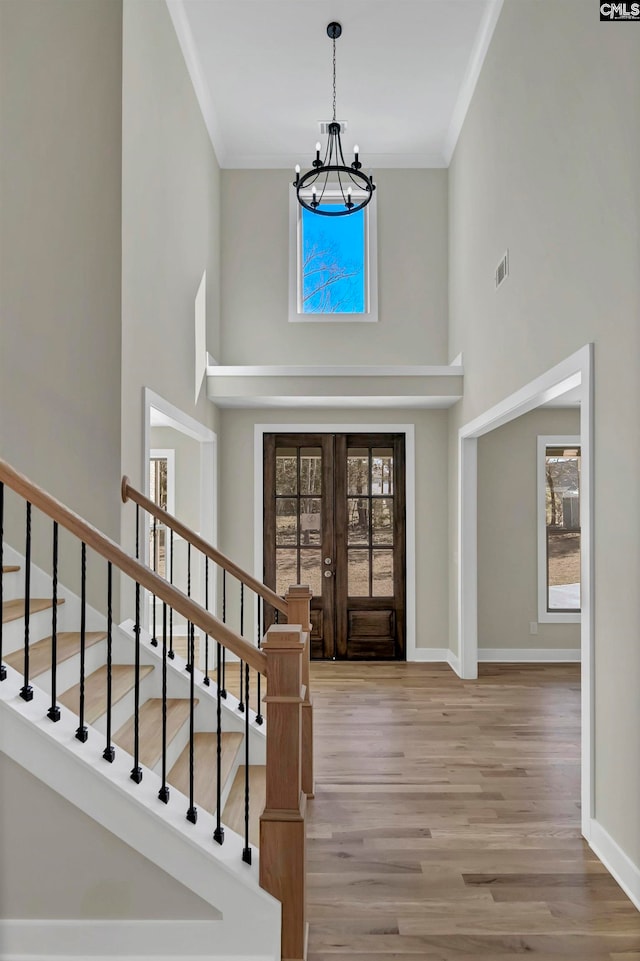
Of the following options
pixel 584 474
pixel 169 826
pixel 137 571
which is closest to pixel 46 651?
pixel 137 571

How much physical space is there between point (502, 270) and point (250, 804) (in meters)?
3.62

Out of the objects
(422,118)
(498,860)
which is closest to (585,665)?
(498,860)

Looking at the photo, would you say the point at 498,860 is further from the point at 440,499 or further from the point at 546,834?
the point at 440,499

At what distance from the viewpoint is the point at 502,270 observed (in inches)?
179

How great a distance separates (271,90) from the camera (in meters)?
5.62

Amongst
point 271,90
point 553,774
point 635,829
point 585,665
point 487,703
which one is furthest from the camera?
point 271,90

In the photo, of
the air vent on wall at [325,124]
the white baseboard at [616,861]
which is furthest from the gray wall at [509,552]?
the white baseboard at [616,861]

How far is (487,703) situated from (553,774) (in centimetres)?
136

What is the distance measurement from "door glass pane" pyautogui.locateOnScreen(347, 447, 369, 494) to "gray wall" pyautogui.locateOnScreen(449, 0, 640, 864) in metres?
2.31

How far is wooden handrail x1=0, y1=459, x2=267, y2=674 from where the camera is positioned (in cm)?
223

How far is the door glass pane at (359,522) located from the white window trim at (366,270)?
181 centimetres

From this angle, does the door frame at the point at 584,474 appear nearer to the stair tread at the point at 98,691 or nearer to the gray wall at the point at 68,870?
the gray wall at the point at 68,870

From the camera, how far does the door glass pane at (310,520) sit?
6.71 m

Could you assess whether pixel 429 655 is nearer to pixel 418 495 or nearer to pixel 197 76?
pixel 418 495
